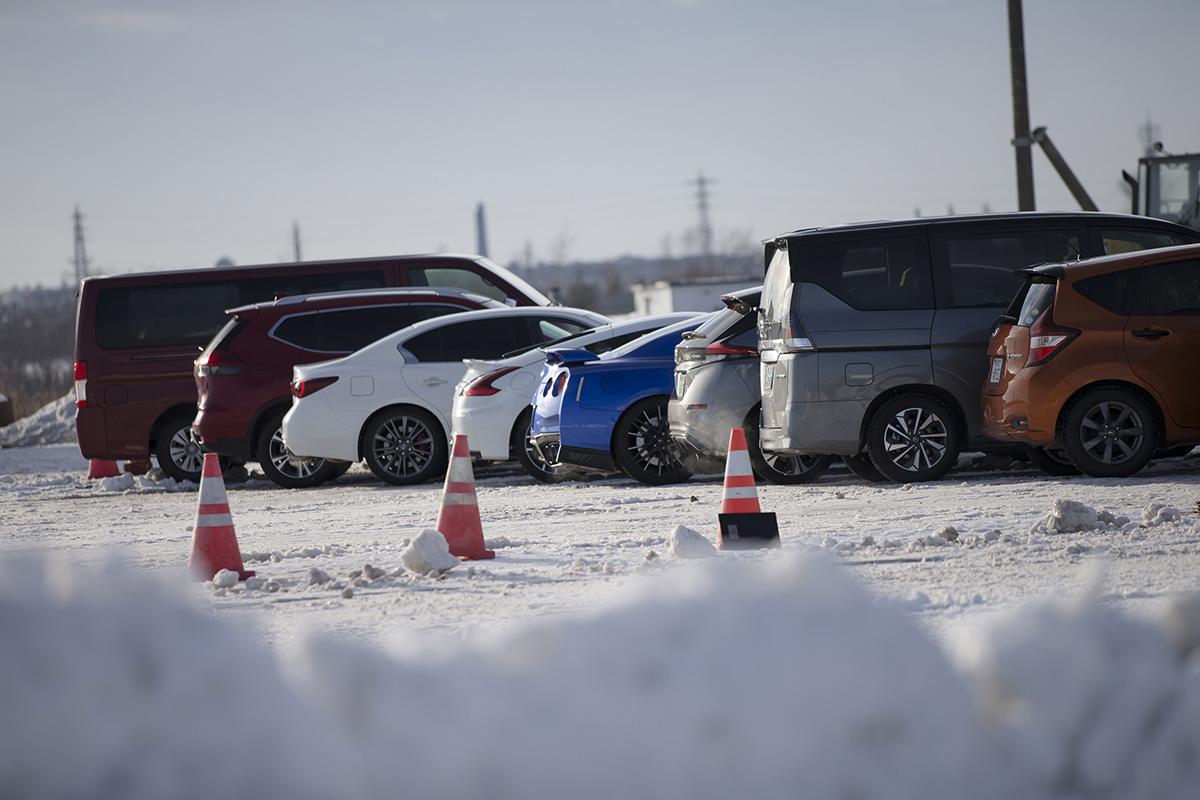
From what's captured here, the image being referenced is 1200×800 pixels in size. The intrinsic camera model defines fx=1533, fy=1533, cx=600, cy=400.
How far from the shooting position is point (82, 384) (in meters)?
16.6

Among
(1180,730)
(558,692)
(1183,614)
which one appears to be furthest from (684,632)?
(1183,614)

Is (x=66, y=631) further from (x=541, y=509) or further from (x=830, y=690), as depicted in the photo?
(x=541, y=509)

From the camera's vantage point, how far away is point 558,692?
Result: 2.59 metres

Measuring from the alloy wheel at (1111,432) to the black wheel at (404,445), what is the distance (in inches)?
256

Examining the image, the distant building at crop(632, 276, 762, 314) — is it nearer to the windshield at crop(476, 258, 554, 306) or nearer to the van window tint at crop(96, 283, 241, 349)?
the windshield at crop(476, 258, 554, 306)

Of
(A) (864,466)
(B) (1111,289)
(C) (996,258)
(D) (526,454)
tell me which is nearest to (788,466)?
(A) (864,466)

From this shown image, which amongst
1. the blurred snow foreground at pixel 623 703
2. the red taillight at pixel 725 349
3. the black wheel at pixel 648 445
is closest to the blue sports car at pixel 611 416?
the black wheel at pixel 648 445

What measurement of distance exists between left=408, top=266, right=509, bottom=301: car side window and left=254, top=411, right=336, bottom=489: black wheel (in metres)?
2.80

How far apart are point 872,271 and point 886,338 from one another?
1.78 feet

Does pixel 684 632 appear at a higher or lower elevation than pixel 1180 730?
higher

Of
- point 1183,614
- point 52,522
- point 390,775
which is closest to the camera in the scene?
point 390,775

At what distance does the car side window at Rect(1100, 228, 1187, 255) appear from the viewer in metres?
12.2

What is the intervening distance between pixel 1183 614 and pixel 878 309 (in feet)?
28.4

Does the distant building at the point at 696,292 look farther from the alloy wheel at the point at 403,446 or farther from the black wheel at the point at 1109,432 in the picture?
the black wheel at the point at 1109,432
